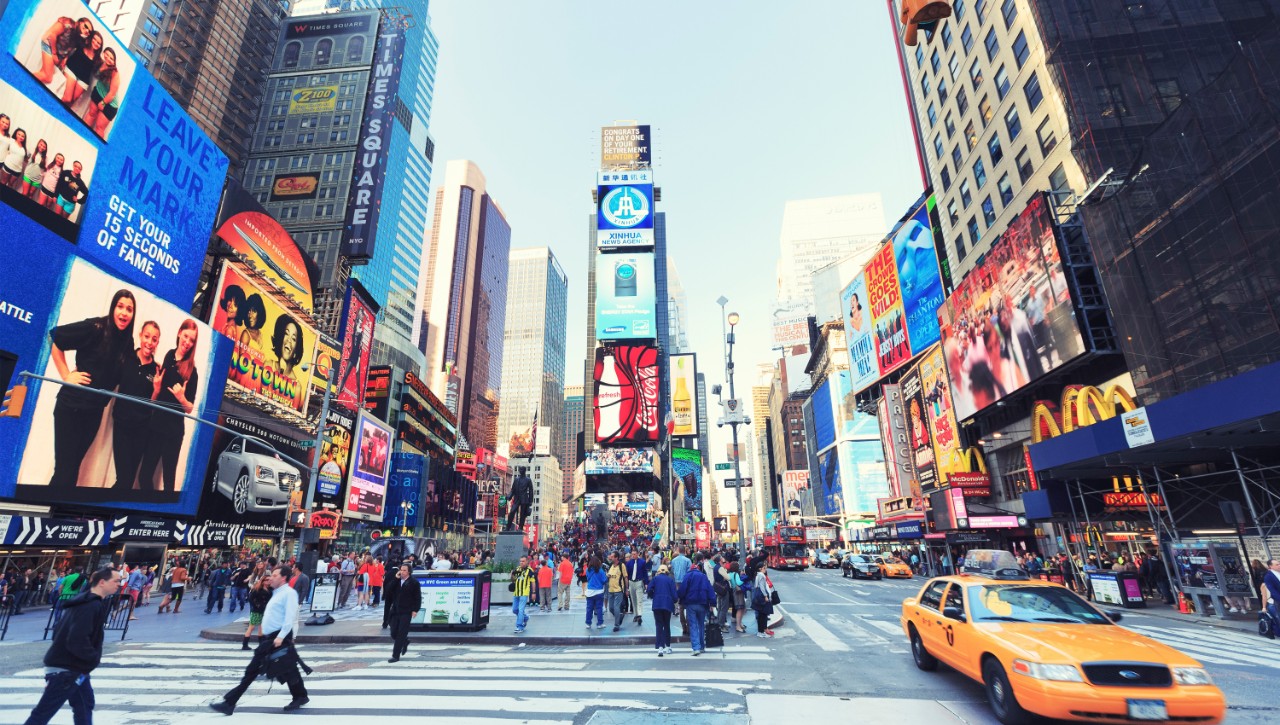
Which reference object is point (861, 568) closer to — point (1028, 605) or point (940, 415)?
point (940, 415)

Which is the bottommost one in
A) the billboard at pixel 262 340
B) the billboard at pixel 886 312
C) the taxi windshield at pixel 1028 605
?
the taxi windshield at pixel 1028 605

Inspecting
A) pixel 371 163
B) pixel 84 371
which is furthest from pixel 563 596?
pixel 371 163

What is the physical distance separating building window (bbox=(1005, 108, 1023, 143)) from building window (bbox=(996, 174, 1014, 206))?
240cm

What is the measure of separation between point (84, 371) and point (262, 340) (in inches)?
602

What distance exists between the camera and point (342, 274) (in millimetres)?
72375

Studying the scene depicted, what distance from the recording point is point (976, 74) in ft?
130

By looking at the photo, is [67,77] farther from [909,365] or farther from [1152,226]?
[909,365]

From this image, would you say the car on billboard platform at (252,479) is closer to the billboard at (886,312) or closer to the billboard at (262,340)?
the billboard at (262,340)

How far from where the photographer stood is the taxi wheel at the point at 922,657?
8680 mm

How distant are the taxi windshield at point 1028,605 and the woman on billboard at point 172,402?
36662 millimetres

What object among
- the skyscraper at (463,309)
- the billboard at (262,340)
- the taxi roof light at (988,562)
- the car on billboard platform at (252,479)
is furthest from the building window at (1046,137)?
the skyscraper at (463,309)

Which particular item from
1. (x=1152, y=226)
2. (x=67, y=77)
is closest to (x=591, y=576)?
(x=1152, y=226)

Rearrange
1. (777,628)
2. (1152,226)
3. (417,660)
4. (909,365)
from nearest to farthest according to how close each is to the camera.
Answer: (417,660)
(777,628)
(1152,226)
(909,365)

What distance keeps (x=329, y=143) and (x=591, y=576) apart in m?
90.8
